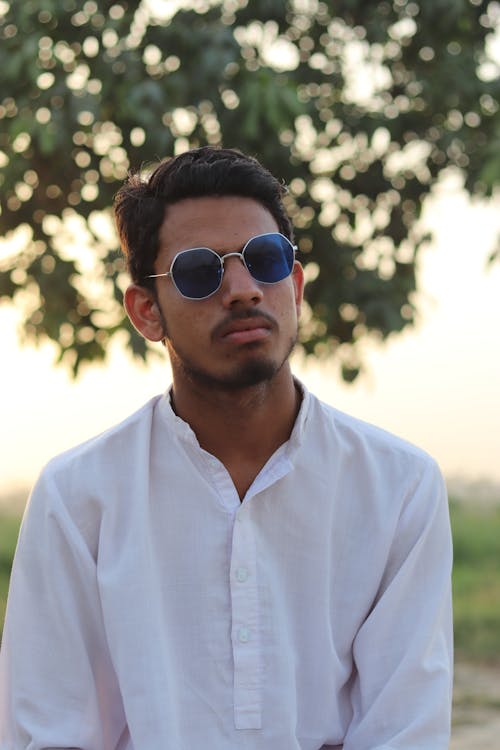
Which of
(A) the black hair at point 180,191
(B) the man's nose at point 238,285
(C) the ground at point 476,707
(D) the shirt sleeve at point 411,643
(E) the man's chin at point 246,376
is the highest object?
(A) the black hair at point 180,191

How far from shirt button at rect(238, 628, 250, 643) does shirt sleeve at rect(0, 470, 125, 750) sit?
13.2 inches

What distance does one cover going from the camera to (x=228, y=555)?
253 cm

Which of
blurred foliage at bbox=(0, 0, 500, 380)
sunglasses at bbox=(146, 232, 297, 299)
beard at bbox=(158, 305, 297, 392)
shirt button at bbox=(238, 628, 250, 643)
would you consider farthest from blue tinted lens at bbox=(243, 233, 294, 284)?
blurred foliage at bbox=(0, 0, 500, 380)

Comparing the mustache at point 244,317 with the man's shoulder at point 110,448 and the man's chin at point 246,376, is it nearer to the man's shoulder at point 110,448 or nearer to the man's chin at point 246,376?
the man's chin at point 246,376

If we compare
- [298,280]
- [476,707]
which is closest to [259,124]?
[298,280]

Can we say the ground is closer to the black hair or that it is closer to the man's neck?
the man's neck

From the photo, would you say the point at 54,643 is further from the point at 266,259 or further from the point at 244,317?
the point at 266,259

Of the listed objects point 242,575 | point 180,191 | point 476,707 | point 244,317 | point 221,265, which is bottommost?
point 476,707

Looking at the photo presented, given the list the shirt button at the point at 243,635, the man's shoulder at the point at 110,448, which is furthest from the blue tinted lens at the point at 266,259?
the shirt button at the point at 243,635

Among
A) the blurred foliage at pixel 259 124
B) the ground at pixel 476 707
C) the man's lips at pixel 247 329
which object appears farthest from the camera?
the ground at pixel 476 707

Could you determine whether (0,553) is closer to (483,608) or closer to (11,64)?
(483,608)

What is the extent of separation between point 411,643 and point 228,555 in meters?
0.44

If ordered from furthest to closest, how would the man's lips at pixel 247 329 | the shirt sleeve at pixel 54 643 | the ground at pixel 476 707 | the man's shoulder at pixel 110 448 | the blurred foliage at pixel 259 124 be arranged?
the ground at pixel 476 707 < the blurred foliage at pixel 259 124 < the man's shoulder at pixel 110 448 < the shirt sleeve at pixel 54 643 < the man's lips at pixel 247 329

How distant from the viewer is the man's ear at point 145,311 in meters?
2.72
